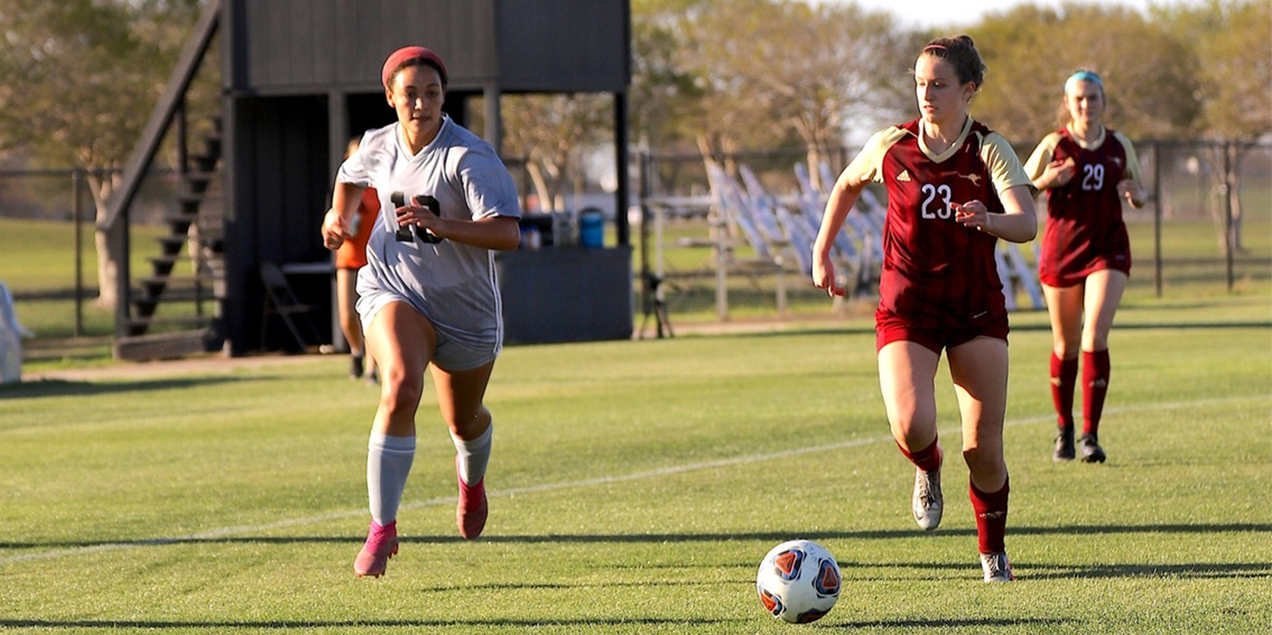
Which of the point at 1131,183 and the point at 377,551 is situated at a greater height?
the point at 1131,183

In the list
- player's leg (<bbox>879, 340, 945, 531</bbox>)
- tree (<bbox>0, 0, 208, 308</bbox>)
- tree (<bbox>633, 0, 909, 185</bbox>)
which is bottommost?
player's leg (<bbox>879, 340, 945, 531</bbox>)

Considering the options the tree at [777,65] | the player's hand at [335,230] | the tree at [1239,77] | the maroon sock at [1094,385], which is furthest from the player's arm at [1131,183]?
the tree at [777,65]

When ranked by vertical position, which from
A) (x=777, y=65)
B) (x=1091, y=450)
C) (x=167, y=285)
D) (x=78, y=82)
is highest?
(x=777, y=65)

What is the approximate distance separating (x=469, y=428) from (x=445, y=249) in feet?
2.77

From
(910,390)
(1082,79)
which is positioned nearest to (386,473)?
(910,390)

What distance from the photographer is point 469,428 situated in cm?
729

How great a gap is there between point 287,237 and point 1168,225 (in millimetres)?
49630

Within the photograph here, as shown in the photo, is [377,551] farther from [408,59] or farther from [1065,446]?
[1065,446]

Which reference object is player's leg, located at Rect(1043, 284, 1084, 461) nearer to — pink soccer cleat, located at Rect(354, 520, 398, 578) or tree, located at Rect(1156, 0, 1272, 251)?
pink soccer cleat, located at Rect(354, 520, 398, 578)

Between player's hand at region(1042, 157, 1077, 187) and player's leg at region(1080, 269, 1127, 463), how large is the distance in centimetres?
55

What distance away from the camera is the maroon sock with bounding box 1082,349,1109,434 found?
9.91 metres

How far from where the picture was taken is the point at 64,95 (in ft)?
115

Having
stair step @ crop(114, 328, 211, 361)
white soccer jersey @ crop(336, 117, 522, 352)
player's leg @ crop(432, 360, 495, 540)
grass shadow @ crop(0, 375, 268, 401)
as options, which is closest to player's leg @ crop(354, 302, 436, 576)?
white soccer jersey @ crop(336, 117, 522, 352)

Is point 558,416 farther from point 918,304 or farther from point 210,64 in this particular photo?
point 210,64
